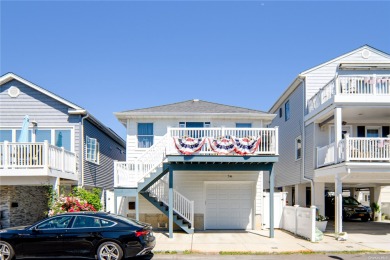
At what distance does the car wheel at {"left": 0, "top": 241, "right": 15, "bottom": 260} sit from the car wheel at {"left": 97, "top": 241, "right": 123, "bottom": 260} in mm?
2357

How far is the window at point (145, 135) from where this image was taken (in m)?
16.9

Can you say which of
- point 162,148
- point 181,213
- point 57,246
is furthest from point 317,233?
point 57,246

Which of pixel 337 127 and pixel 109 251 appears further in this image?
pixel 337 127

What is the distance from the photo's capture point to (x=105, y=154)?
22.1 m

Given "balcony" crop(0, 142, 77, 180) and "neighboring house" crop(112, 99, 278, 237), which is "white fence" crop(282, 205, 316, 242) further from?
"balcony" crop(0, 142, 77, 180)

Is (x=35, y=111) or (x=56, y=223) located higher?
(x=35, y=111)

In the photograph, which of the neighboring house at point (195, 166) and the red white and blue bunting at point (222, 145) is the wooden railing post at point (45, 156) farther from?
the red white and blue bunting at point (222, 145)

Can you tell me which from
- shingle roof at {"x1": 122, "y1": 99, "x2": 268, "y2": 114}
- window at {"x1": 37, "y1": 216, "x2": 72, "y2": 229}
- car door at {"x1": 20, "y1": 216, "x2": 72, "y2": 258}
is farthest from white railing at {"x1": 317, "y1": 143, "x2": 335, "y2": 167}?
car door at {"x1": 20, "y1": 216, "x2": 72, "y2": 258}

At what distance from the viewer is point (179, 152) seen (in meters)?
13.7

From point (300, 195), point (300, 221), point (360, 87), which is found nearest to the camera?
point (300, 221)

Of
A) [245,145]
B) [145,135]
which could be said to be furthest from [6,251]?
[245,145]

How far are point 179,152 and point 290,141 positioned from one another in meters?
10.5

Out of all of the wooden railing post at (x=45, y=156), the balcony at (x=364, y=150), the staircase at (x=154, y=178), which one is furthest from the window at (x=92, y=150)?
the balcony at (x=364, y=150)

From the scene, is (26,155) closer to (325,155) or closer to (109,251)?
(109,251)
